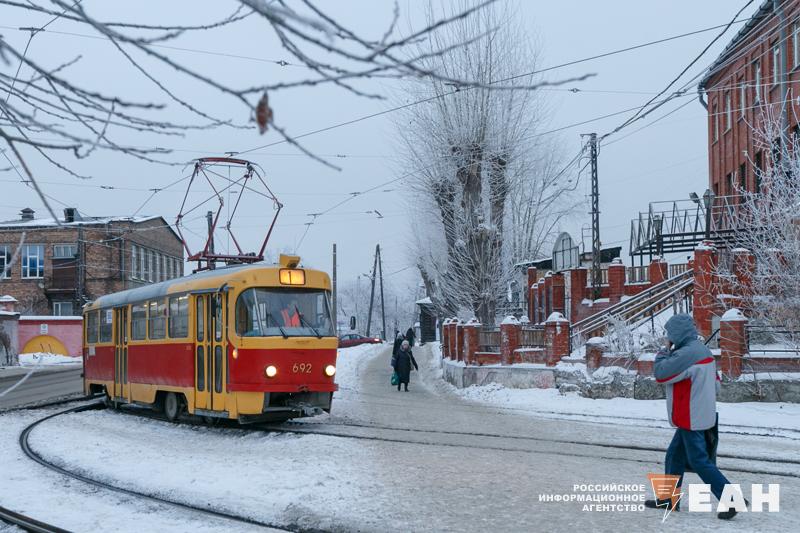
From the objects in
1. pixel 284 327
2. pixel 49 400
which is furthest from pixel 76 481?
pixel 49 400

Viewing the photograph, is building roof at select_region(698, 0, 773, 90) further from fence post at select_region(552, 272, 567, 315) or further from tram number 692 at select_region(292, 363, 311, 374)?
tram number 692 at select_region(292, 363, 311, 374)

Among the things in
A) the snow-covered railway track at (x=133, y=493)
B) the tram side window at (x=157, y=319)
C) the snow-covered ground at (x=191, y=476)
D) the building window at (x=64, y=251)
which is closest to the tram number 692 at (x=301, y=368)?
the snow-covered ground at (x=191, y=476)

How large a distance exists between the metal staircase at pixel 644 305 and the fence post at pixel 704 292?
2.66m

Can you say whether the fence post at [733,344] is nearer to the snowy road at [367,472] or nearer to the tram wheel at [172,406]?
the snowy road at [367,472]

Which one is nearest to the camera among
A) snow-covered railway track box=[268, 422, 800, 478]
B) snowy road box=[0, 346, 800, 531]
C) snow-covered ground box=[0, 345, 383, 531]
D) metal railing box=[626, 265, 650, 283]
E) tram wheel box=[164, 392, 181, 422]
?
snowy road box=[0, 346, 800, 531]

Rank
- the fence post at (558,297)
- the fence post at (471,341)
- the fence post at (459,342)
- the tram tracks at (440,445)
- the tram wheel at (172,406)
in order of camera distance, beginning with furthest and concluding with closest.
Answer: the fence post at (558,297) → the fence post at (459,342) → the fence post at (471,341) → the tram wheel at (172,406) → the tram tracks at (440,445)

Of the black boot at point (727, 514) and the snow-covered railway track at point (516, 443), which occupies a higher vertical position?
the black boot at point (727, 514)

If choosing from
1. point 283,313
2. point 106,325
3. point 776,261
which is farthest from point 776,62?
point 106,325

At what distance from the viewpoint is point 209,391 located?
15188 millimetres

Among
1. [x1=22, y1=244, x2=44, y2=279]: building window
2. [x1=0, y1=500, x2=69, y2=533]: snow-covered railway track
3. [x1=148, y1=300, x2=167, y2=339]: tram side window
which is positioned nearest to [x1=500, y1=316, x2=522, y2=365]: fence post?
[x1=148, y1=300, x2=167, y2=339]: tram side window

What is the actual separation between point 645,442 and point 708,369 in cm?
616

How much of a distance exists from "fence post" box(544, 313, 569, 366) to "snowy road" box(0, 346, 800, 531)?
4.82 metres

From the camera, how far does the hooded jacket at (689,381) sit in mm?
7609

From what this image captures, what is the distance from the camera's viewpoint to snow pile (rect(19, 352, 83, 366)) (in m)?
46.8
